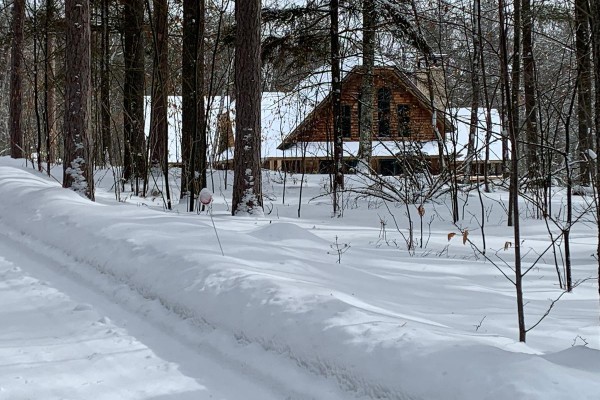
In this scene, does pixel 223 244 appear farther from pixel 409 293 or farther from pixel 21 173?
pixel 21 173

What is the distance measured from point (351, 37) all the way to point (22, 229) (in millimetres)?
9399

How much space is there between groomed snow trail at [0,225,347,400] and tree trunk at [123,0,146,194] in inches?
403

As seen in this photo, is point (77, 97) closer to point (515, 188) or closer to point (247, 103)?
point (247, 103)

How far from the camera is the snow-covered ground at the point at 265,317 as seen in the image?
317 cm

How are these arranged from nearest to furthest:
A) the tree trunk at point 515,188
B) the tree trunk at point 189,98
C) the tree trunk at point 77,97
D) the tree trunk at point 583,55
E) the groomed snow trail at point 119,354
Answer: the groomed snow trail at point 119,354 → the tree trunk at point 515,188 → the tree trunk at point 583,55 → the tree trunk at point 77,97 → the tree trunk at point 189,98

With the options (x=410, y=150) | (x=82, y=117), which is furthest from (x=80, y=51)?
(x=410, y=150)

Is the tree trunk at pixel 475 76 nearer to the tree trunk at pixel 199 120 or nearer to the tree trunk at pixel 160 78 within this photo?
the tree trunk at pixel 199 120

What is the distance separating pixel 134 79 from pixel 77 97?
6374mm

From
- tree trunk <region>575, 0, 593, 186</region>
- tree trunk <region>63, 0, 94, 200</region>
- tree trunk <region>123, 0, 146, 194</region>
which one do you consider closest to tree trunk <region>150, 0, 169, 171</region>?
tree trunk <region>123, 0, 146, 194</region>

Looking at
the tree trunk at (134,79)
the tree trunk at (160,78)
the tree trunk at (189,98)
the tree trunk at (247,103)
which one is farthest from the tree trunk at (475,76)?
the tree trunk at (134,79)

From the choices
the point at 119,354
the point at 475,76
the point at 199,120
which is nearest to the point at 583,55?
the point at 119,354

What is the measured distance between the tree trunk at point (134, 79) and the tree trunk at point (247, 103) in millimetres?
5572

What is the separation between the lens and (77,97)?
32.8 ft

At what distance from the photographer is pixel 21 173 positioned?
1321cm
